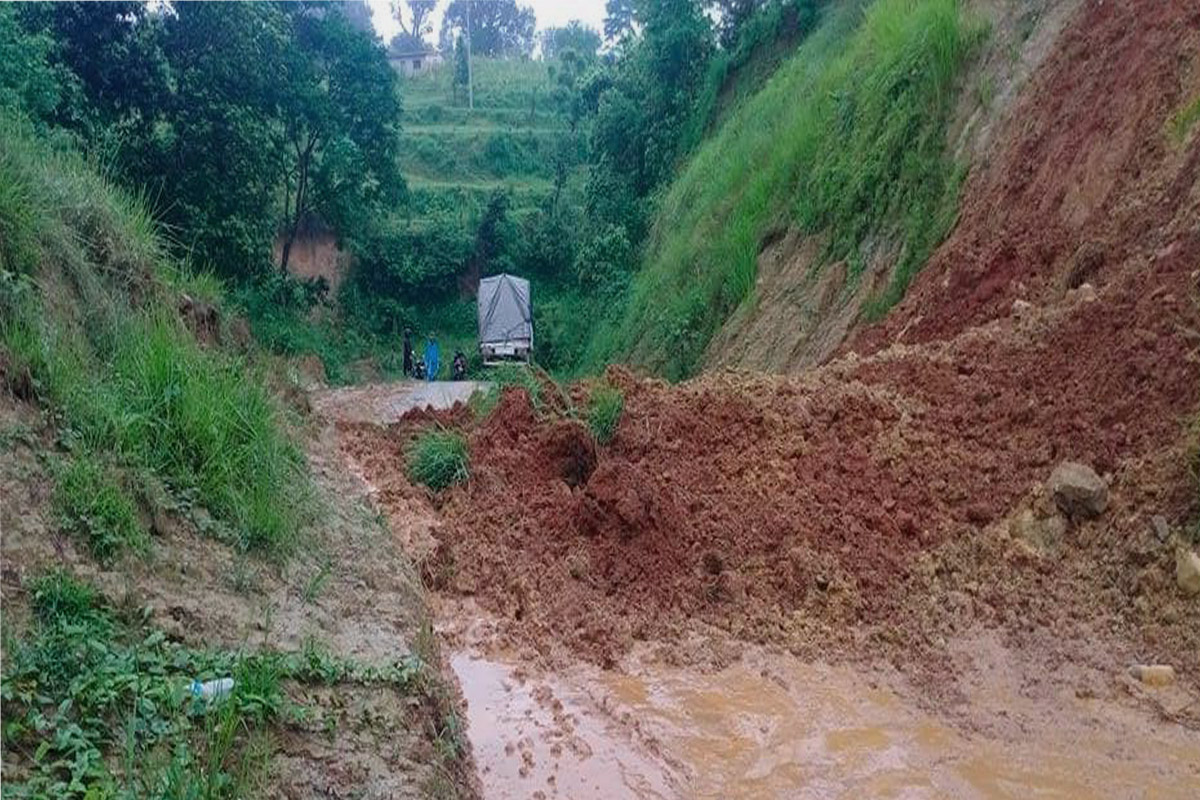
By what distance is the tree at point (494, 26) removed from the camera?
6695 cm

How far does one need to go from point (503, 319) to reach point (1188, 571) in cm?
2485

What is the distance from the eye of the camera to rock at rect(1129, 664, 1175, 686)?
506 cm

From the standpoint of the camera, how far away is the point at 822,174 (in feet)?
47.0

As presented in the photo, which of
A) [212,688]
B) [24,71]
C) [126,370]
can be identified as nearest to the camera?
[212,688]

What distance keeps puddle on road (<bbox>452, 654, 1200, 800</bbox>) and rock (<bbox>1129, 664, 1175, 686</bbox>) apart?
289 millimetres

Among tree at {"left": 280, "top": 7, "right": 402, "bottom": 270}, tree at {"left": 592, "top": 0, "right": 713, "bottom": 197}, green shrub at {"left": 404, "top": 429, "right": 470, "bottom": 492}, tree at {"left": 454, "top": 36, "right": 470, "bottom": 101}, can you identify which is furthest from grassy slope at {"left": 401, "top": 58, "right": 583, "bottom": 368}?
green shrub at {"left": 404, "top": 429, "right": 470, "bottom": 492}

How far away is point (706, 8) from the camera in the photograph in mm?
25891

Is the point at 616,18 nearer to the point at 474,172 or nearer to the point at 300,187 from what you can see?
the point at 474,172

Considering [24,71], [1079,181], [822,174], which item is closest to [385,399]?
[24,71]

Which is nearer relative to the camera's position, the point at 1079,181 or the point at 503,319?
the point at 1079,181

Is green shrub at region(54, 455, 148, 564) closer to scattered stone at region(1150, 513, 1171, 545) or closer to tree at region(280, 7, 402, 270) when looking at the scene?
scattered stone at region(1150, 513, 1171, 545)

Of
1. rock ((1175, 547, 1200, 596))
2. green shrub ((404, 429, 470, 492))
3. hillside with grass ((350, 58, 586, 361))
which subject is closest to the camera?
rock ((1175, 547, 1200, 596))

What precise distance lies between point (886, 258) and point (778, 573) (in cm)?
675

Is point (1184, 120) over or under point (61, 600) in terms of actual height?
over
